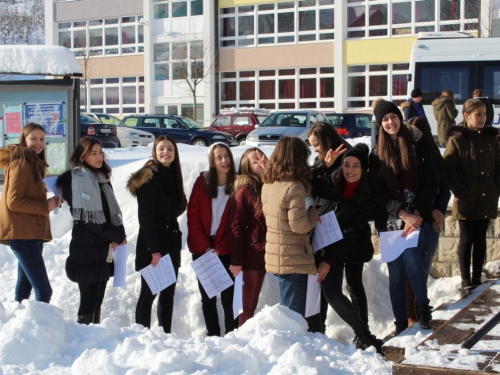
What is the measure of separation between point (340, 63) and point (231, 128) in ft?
36.6

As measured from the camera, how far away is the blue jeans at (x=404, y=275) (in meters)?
5.08

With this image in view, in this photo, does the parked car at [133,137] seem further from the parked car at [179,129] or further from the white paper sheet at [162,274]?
the white paper sheet at [162,274]

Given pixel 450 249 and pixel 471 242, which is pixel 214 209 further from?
pixel 450 249

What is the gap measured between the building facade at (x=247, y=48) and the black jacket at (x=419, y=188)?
26.9m

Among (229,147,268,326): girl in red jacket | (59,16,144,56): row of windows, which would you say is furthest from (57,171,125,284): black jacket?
(59,16,144,56): row of windows

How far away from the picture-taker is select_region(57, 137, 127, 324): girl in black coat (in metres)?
5.38

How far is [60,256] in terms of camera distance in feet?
24.3

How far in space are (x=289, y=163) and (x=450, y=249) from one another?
269cm

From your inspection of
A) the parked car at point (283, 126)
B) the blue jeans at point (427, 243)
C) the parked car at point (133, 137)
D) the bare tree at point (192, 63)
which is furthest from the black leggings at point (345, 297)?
the bare tree at point (192, 63)

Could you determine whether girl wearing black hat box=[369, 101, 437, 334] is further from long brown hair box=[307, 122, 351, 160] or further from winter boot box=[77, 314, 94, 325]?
winter boot box=[77, 314, 94, 325]

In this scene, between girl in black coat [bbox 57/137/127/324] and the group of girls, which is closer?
the group of girls

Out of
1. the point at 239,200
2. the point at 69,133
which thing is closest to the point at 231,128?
the point at 69,133

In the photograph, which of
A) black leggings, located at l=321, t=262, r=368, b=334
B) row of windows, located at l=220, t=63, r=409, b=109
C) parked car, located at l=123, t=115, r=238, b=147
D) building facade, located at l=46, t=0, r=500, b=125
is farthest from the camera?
row of windows, located at l=220, t=63, r=409, b=109

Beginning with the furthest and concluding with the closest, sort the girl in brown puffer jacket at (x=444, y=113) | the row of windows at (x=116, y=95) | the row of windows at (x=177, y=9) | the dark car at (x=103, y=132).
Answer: the row of windows at (x=116, y=95) → the row of windows at (x=177, y=9) → the dark car at (x=103, y=132) → the girl in brown puffer jacket at (x=444, y=113)
